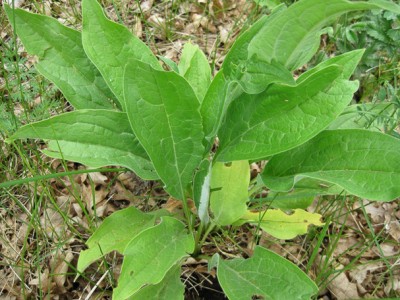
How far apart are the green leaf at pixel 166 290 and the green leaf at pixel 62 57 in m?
0.60

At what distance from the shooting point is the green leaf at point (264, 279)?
121cm

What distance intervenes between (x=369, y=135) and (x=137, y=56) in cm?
73

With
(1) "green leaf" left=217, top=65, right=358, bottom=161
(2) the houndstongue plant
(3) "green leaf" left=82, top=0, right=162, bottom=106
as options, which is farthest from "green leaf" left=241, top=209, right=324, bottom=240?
(3) "green leaf" left=82, top=0, right=162, bottom=106

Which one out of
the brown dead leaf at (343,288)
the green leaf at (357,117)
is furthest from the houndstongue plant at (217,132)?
the brown dead leaf at (343,288)

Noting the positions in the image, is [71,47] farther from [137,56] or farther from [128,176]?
[128,176]

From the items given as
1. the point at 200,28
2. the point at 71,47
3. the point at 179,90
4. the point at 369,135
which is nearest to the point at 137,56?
the point at 71,47

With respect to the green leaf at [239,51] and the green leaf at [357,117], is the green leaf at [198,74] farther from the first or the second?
the green leaf at [357,117]

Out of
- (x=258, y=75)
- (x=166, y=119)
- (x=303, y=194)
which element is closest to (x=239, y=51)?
(x=258, y=75)

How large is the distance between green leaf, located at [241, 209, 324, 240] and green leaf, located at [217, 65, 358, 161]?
27 cm

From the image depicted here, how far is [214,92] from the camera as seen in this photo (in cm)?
125

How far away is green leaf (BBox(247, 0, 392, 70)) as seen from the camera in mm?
990

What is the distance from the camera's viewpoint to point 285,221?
147 centimetres

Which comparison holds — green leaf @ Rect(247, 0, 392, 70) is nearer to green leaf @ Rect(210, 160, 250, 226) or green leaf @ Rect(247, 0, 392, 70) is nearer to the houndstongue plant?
the houndstongue plant

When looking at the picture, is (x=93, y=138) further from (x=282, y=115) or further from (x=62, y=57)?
(x=282, y=115)
